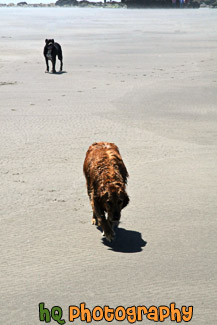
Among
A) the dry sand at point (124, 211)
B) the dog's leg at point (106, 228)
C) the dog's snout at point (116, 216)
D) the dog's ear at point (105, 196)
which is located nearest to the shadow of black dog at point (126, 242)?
the dry sand at point (124, 211)

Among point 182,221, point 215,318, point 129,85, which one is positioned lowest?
point 215,318

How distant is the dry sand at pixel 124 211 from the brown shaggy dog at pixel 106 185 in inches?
17.4

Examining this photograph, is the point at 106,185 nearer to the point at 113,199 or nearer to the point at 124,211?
the point at 113,199

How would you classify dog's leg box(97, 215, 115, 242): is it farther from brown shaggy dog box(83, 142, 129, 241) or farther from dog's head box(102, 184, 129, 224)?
dog's head box(102, 184, 129, 224)

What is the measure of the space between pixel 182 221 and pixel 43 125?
6.32m

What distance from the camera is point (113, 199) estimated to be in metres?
6.47

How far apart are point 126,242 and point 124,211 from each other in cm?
108

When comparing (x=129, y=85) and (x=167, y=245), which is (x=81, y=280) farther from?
(x=129, y=85)

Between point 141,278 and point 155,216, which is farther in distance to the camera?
point 155,216

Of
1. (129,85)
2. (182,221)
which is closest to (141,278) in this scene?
(182,221)

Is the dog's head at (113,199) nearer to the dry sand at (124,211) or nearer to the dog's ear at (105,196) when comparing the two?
the dog's ear at (105,196)

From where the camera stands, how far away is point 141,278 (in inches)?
247

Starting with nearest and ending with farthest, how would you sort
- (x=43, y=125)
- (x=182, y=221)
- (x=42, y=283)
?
(x=42, y=283)
(x=182, y=221)
(x=43, y=125)

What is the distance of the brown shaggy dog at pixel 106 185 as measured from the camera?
6502mm
